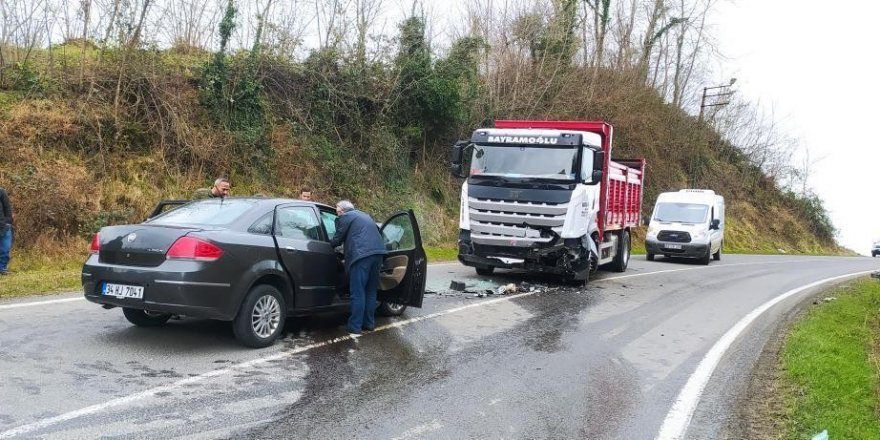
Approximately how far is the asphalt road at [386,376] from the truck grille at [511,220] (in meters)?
2.51

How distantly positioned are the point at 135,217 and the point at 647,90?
97.2ft

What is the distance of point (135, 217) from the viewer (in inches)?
570

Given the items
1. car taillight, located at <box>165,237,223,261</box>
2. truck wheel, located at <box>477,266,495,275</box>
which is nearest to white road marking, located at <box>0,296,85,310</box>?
car taillight, located at <box>165,237,223,261</box>

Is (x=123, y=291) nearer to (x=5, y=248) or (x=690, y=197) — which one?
(x=5, y=248)

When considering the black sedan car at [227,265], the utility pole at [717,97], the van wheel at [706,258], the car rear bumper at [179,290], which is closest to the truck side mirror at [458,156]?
the black sedan car at [227,265]

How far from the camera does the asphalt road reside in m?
4.57

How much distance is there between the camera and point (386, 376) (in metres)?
5.86

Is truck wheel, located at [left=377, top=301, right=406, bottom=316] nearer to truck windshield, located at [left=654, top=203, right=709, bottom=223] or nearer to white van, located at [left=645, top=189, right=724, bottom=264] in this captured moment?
white van, located at [left=645, top=189, right=724, bottom=264]

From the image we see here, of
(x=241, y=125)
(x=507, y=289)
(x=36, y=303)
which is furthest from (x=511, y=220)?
(x=241, y=125)

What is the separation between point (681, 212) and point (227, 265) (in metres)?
18.8

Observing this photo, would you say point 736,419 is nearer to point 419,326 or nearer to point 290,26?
point 419,326

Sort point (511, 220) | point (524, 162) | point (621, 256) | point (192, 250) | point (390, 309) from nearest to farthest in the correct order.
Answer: point (192, 250)
point (390, 309)
point (511, 220)
point (524, 162)
point (621, 256)

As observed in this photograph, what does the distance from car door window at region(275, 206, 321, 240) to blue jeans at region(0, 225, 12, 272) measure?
6.71m

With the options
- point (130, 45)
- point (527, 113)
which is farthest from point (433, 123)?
point (130, 45)
